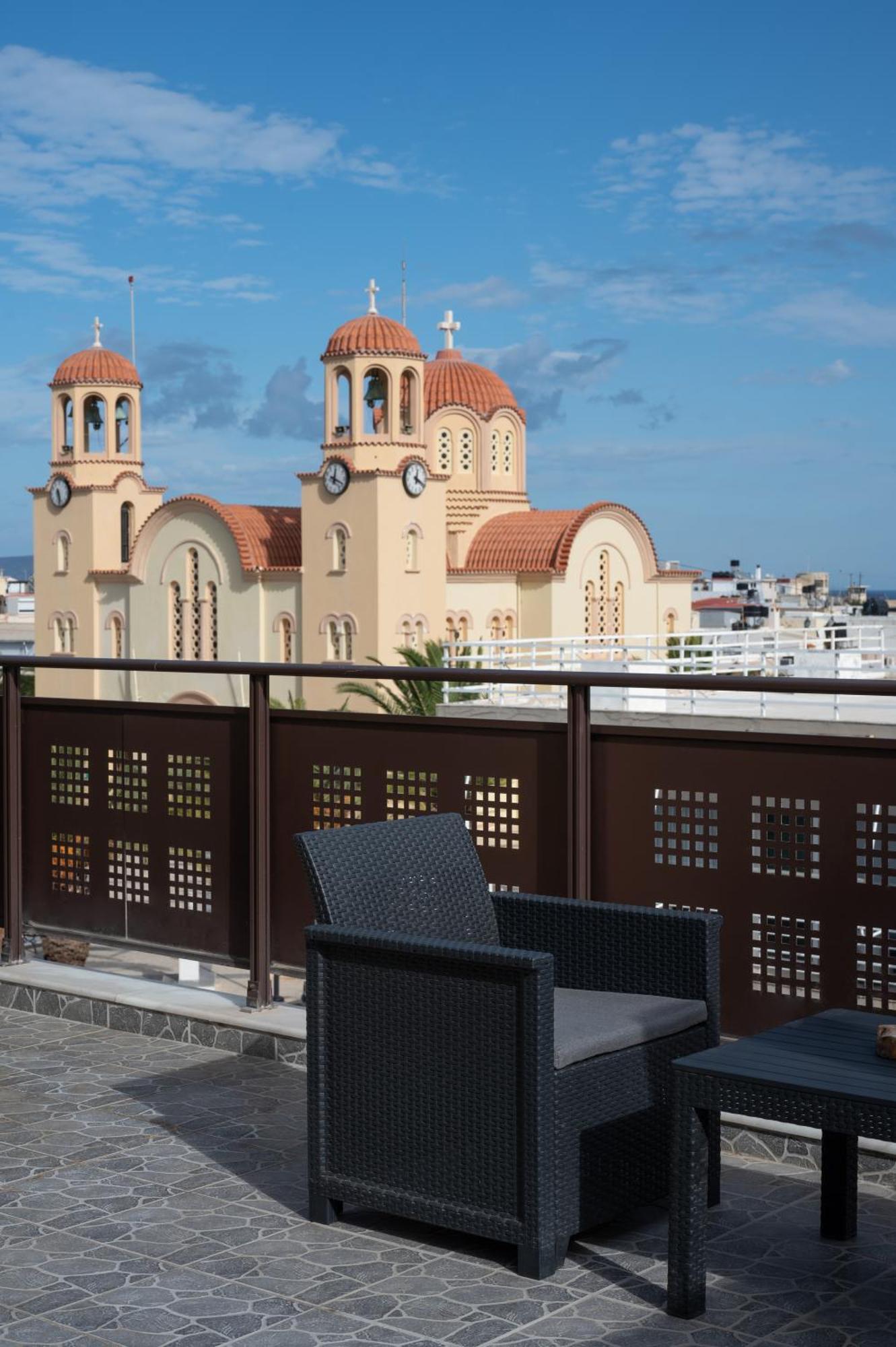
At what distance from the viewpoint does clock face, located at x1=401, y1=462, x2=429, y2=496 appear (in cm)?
5362

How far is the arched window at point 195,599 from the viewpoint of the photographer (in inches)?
2306

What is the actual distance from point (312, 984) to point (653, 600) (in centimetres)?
5986

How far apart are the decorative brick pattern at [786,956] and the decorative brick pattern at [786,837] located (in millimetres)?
132

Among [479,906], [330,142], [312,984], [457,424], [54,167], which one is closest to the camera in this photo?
[312,984]

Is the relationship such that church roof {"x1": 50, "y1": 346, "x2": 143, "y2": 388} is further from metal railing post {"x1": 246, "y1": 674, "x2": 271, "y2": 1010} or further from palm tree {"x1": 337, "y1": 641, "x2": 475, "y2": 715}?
metal railing post {"x1": 246, "y1": 674, "x2": 271, "y2": 1010}

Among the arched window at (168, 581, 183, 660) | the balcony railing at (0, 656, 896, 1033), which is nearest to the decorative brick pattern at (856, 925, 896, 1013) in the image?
the balcony railing at (0, 656, 896, 1033)

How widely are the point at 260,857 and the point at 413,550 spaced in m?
48.6

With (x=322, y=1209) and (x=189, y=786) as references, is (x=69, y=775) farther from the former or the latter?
(x=322, y=1209)

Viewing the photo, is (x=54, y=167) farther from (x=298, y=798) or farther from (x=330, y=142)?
(x=298, y=798)

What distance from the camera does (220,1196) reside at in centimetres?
446

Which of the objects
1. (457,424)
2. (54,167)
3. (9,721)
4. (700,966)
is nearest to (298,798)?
(9,721)

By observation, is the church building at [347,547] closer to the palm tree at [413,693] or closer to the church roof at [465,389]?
the church roof at [465,389]

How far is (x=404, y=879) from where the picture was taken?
435 centimetres

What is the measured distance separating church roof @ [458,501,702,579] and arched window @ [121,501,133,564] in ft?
43.1
